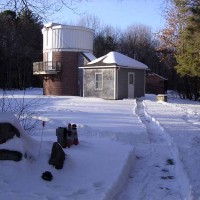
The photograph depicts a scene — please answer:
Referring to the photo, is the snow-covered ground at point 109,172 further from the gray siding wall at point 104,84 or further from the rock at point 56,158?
the gray siding wall at point 104,84

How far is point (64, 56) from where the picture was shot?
37750 mm

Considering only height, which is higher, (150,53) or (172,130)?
(150,53)

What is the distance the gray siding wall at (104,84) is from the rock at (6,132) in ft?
80.4

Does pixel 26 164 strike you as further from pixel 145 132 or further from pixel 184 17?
pixel 184 17

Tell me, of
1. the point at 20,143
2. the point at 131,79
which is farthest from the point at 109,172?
the point at 131,79

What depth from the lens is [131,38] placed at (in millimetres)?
74500

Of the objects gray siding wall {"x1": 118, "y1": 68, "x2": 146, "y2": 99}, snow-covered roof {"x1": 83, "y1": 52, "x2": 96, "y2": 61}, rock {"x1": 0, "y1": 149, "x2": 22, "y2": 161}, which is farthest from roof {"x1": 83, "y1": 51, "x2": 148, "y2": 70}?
rock {"x1": 0, "y1": 149, "x2": 22, "y2": 161}

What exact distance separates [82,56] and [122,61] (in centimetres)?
666

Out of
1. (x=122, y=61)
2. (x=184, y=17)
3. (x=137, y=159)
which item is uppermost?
(x=184, y=17)

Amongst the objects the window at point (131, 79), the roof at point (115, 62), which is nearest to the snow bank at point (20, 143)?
the roof at point (115, 62)

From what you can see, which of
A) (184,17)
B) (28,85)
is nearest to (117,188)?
(184,17)

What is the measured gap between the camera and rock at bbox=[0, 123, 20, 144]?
6285 mm

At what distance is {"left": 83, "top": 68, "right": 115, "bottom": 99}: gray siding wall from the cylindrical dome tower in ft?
16.9

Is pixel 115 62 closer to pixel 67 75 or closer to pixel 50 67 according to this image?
pixel 67 75
